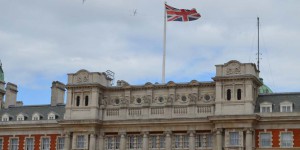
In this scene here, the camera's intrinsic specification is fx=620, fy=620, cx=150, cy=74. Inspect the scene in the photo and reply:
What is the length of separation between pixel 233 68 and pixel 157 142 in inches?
553

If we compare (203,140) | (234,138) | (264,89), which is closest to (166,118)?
(203,140)

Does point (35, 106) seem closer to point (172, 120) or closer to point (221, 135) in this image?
point (172, 120)

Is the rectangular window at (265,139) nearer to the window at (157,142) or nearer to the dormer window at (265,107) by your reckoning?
the dormer window at (265,107)

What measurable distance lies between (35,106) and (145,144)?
2238 cm

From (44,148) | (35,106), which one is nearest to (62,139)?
(44,148)

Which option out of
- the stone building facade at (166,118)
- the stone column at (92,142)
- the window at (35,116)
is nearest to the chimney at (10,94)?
the stone building facade at (166,118)

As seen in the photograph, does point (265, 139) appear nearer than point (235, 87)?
Yes

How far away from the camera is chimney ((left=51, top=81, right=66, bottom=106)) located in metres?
97.1

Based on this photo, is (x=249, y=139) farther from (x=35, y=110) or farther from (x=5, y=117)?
(x=5, y=117)

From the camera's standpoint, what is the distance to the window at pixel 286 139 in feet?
251

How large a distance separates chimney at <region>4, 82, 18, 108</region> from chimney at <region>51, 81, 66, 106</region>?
26.1 ft

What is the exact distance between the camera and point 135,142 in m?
83.4

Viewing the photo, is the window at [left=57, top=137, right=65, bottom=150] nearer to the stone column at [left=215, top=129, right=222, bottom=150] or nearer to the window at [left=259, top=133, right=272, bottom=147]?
the stone column at [left=215, top=129, right=222, bottom=150]

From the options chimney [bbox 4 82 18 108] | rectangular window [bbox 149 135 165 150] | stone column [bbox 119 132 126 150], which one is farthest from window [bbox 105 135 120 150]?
chimney [bbox 4 82 18 108]
